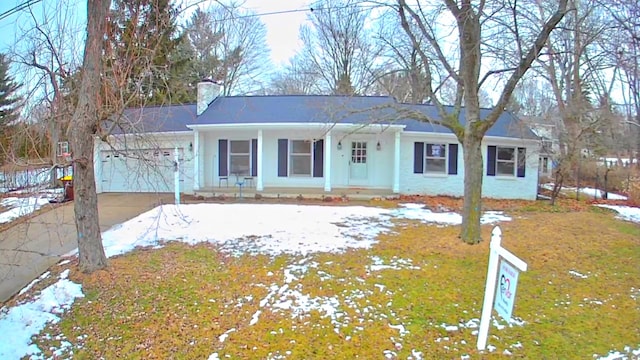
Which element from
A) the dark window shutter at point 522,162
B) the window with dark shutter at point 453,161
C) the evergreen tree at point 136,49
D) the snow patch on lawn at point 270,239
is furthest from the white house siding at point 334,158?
the evergreen tree at point 136,49

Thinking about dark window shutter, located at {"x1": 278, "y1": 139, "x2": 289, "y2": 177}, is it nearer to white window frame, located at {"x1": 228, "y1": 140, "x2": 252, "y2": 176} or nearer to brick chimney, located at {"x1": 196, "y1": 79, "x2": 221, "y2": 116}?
white window frame, located at {"x1": 228, "y1": 140, "x2": 252, "y2": 176}

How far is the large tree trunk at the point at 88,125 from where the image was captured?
5.49m

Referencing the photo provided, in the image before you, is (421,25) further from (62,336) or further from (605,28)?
(62,336)

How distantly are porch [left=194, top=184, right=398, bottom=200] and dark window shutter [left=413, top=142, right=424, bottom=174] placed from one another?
1.59 m

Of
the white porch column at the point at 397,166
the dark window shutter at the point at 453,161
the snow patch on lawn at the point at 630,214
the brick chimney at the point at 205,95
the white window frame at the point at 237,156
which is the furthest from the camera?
the brick chimney at the point at 205,95

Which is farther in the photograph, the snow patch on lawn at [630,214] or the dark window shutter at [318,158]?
the dark window shutter at [318,158]

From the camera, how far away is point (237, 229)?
903 centimetres

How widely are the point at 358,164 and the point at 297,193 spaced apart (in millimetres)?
2867

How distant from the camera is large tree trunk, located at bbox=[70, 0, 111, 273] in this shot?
5492 millimetres

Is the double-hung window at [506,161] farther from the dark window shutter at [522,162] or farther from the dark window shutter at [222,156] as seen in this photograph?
the dark window shutter at [222,156]

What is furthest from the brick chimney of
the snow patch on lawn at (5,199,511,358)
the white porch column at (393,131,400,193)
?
the white porch column at (393,131,400,193)

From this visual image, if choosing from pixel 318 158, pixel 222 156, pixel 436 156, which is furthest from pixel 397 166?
pixel 222 156

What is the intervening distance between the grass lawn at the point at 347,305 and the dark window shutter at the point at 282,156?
26.3 ft

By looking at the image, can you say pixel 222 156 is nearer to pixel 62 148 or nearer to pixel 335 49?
pixel 62 148
